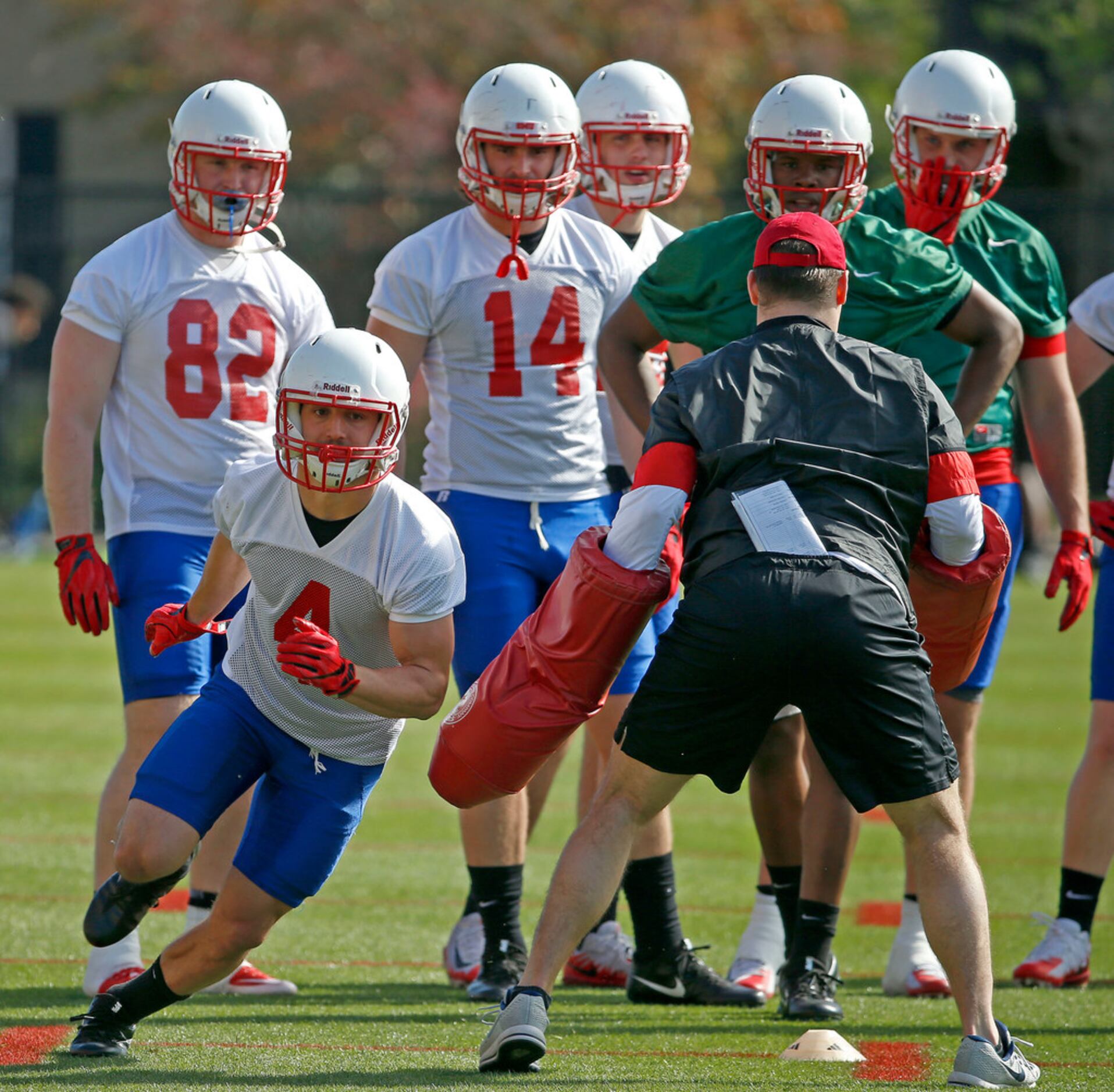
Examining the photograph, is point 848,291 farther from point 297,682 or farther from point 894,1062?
point 894,1062

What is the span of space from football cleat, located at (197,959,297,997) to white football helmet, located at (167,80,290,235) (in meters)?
1.90

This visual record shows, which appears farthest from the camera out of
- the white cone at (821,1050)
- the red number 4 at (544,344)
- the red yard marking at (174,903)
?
the red yard marking at (174,903)

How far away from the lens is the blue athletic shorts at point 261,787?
389cm

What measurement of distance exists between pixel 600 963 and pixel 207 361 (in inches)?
75.5

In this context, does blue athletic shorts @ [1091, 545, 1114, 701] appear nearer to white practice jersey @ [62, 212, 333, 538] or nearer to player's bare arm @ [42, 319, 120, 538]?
white practice jersey @ [62, 212, 333, 538]

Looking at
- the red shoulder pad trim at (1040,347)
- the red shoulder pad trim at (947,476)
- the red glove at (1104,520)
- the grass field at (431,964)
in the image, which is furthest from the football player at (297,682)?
the red glove at (1104,520)

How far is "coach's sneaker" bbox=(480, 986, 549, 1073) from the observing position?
361 cm

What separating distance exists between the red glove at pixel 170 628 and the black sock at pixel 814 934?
1617 mm

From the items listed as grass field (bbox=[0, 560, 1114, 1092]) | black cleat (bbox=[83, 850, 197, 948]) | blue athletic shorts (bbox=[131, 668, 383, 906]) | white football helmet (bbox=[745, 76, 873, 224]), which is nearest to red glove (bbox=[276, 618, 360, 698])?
blue athletic shorts (bbox=[131, 668, 383, 906])

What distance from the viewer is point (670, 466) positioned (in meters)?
3.67

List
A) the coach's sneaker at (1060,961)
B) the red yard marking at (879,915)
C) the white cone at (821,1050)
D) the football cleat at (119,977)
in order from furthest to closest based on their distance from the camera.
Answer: the red yard marking at (879,915)
the coach's sneaker at (1060,961)
the football cleat at (119,977)
the white cone at (821,1050)

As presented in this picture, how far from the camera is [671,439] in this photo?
12.1ft

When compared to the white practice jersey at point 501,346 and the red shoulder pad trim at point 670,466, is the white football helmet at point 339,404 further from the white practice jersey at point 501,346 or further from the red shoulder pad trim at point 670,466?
the white practice jersey at point 501,346

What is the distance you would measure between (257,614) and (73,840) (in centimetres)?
310
